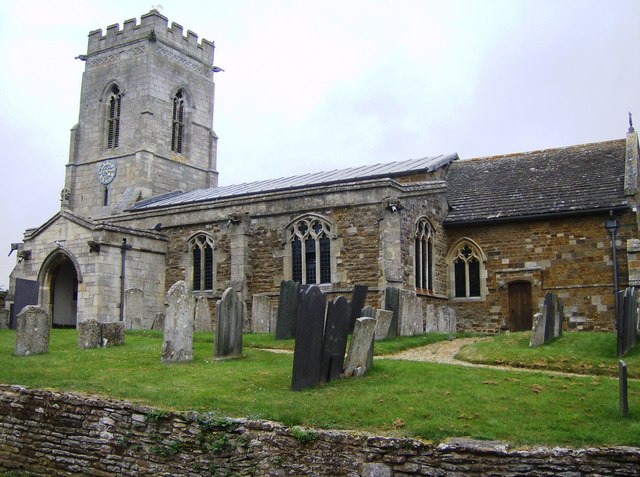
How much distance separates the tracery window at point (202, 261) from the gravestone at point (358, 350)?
50.4 ft

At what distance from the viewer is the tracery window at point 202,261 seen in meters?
26.8

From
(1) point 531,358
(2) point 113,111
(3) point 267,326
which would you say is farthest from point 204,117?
(1) point 531,358

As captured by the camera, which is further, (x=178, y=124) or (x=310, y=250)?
(x=178, y=124)

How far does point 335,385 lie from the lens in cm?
1145

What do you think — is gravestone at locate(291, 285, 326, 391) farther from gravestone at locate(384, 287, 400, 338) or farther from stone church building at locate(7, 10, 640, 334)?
stone church building at locate(7, 10, 640, 334)

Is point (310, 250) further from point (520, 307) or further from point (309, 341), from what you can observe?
point (309, 341)

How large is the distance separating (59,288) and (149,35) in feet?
51.7

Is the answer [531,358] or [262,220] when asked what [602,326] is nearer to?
[531,358]

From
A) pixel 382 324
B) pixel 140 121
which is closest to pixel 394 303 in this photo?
pixel 382 324

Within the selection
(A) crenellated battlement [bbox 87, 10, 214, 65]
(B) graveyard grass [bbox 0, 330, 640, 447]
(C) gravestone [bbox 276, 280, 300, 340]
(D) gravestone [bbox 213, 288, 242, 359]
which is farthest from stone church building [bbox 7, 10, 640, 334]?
(A) crenellated battlement [bbox 87, 10, 214, 65]

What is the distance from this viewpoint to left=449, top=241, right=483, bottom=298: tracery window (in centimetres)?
2544

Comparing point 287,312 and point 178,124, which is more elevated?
point 178,124

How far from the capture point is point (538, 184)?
26.1 meters

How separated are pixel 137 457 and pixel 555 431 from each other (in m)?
5.38
